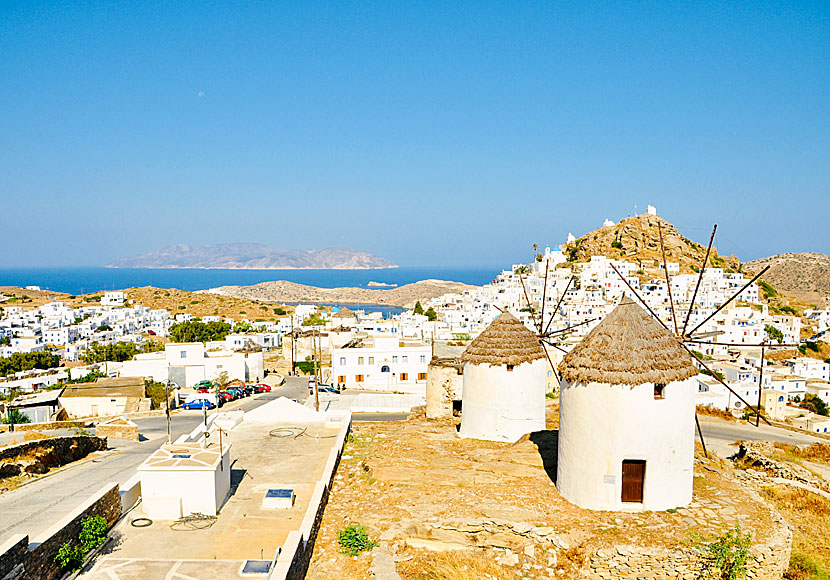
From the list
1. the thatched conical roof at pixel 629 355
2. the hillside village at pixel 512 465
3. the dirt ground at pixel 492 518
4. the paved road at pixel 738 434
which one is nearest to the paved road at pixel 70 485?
the hillside village at pixel 512 465

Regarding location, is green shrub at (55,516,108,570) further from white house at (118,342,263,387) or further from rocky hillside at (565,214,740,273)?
rocky hillside at (565,214,740,273)

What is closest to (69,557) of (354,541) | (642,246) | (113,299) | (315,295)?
(354,541)

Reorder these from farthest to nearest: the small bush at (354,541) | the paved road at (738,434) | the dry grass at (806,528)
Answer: the paved road at (738,434)
the dry grass at (806,528)
the small bush at (354,541)

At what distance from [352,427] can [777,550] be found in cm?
1415

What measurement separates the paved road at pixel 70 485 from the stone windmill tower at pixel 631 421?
39.8ft

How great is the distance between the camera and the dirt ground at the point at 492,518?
11.3m

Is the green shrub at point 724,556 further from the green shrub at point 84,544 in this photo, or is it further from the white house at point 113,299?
the white house at point 113,299

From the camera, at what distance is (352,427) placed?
22.5m

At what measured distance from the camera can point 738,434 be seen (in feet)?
96.8

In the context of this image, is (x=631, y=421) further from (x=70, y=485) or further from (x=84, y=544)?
(x=70, y=485)

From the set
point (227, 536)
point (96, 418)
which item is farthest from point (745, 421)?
point (96, 418)

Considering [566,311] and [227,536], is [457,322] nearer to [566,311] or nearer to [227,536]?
[566,311]

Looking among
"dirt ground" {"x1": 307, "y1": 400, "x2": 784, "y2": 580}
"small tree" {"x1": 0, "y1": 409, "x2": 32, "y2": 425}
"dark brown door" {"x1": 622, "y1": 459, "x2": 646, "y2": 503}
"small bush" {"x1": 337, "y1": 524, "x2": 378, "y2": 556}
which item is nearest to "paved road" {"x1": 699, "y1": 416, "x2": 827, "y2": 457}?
"dirt ground" {"x1": 307, "y1": 400, "x2": 784, "y2": 580}

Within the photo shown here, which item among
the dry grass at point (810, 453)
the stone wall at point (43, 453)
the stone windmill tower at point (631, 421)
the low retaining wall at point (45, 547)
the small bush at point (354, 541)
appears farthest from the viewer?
the dry grass at point (810, 453)
